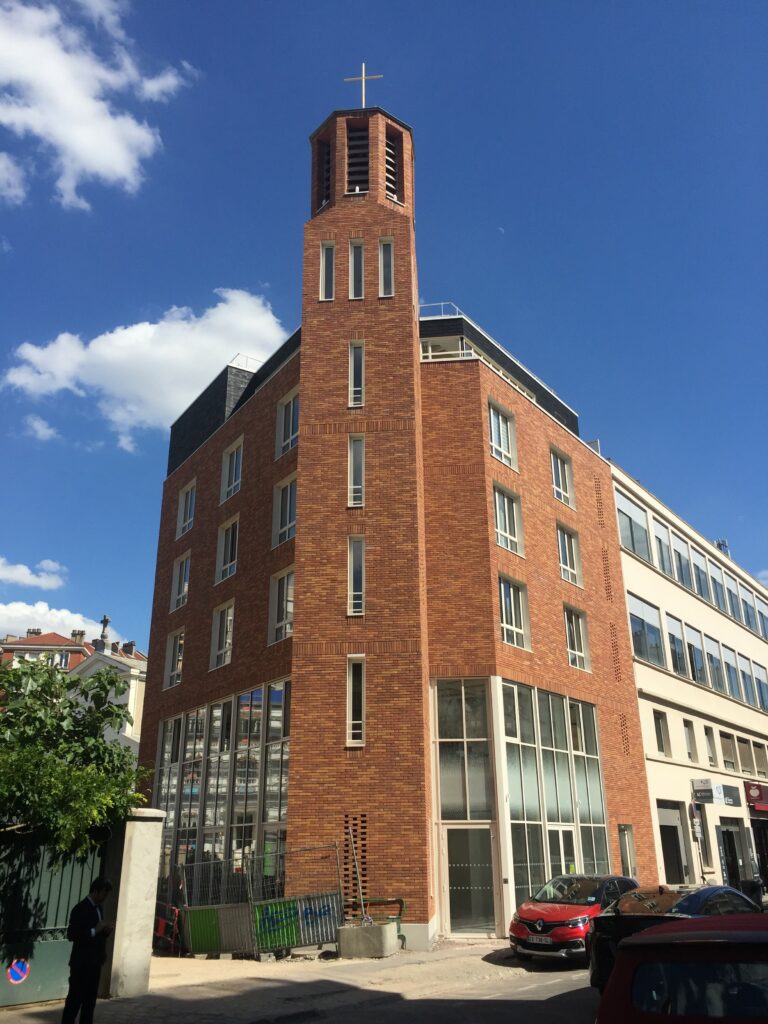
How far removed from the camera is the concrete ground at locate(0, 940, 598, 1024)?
1024 centimetres

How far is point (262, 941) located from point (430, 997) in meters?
5.52

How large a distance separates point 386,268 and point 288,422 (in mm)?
5590

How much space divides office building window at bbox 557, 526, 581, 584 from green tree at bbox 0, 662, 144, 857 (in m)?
18.0

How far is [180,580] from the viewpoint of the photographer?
104 feet

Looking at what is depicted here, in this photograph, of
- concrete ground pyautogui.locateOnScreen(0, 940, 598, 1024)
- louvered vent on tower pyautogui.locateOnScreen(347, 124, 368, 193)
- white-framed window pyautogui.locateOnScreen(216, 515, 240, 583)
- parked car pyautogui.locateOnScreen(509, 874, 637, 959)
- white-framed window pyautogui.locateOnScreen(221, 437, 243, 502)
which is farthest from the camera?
white-framed window pyautogui.locateOnScreen(221, 437, 243, 502)

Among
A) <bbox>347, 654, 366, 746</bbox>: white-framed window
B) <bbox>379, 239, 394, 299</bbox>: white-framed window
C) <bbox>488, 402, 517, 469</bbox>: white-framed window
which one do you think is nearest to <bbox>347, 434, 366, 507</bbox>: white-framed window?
<bbox>347, 654, 366, 746</bbox>: white-framed window

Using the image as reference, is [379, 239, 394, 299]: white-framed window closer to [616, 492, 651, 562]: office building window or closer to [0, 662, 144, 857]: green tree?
[616, 492, 651, 562]: office building window

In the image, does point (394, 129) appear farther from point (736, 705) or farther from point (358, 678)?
point (736, 705)

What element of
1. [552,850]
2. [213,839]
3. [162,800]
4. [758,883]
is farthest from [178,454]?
[758,883]

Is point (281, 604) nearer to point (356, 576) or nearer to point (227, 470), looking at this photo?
point (356, 576)

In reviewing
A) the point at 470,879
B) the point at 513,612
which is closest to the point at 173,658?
the point at 513,612

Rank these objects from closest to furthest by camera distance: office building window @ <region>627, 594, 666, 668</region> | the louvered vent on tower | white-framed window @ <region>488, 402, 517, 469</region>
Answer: white-framed window @ <region>488, 402, 517, 469</region> < the louvered vent on tower < office building window @ <region>627, 594, 666, 668</region>

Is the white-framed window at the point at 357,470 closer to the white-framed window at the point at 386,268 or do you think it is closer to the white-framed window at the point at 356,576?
the white-framed window at the point at 356,576

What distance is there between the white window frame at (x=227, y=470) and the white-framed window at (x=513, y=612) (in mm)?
9972
